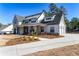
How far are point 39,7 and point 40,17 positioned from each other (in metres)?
0.79

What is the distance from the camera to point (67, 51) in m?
7.64

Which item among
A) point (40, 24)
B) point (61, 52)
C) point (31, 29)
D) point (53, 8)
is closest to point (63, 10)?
point (53, 8)

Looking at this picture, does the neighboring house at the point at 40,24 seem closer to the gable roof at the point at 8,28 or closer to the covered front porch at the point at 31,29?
the covered front porch at the point at 31,29

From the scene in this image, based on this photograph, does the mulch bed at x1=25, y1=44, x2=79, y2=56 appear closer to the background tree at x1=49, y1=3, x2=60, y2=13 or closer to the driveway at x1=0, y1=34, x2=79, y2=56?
the driveway at x1=0, y1=34, x2=79, y2=56

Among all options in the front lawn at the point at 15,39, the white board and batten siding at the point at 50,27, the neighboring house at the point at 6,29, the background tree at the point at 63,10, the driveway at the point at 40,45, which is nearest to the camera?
the driveway at the point at 40,45

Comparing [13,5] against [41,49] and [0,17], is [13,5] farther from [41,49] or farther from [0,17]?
[41,49]

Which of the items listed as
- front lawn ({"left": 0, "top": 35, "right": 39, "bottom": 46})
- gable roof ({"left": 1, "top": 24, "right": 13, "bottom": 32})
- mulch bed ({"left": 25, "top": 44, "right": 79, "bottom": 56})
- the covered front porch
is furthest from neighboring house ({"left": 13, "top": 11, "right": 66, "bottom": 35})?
mulch bed ({"left": 25, "top": 44, "right": 79, "bottom": 56})

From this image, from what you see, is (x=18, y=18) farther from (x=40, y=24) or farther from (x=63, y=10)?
(x=63, y=10)

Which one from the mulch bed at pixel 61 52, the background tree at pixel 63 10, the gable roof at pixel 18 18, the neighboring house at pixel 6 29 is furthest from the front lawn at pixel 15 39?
the background tree at pixel 63 10

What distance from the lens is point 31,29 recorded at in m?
9.05

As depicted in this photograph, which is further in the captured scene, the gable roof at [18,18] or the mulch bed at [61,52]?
the gable roof at [18,18]

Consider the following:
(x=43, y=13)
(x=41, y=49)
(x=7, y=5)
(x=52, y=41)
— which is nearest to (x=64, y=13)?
(x=43, y=13)

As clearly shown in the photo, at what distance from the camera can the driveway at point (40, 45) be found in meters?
7.56

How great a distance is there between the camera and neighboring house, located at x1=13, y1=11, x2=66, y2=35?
8703 millimetres
